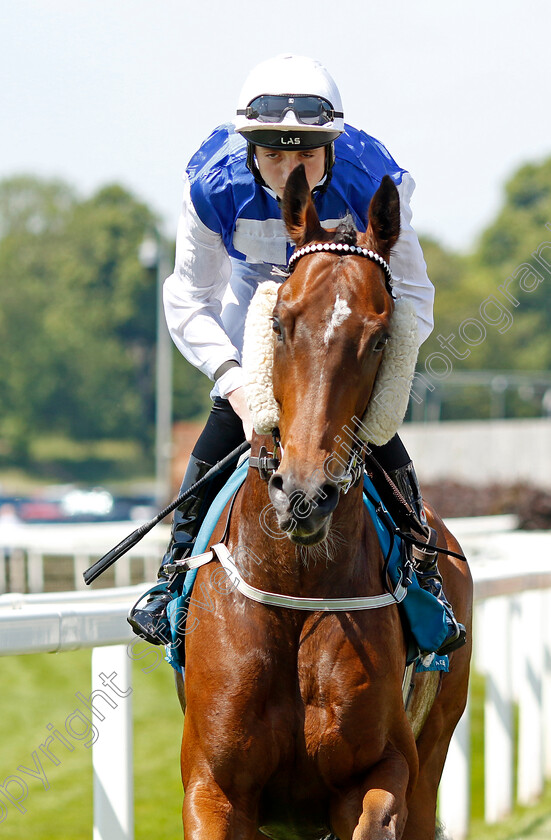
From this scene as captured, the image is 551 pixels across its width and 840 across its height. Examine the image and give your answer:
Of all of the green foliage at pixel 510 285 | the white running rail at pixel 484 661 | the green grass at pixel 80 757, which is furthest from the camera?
the green foliage at pixel 510 285

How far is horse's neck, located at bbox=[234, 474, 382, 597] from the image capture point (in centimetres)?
308

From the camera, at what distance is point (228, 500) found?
353 centimetres

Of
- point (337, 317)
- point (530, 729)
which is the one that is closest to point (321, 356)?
point (337, 317)

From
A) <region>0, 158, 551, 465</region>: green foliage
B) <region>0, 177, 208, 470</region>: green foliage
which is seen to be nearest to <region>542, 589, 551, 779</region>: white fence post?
<region>0, 158, 551, 465</region>: green foliage

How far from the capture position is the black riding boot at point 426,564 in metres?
3.66

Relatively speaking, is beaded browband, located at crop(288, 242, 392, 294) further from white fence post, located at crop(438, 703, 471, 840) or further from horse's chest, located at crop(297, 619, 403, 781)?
white fence post, located at crop(438, 703, 471, 840)

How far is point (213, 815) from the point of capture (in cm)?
297

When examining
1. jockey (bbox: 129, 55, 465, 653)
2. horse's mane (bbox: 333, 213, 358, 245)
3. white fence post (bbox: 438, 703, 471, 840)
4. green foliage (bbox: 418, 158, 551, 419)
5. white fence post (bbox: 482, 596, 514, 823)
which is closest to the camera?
horse's mane (bbox: 333, 213, 358, 245)

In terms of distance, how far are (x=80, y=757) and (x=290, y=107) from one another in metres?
5.52

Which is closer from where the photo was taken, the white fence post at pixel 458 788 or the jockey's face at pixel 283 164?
the jockey's face at pixel 283 164

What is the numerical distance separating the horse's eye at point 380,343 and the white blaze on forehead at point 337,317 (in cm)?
12

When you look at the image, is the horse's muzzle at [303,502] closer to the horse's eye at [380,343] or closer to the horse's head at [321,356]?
the horse's head at [321,356]

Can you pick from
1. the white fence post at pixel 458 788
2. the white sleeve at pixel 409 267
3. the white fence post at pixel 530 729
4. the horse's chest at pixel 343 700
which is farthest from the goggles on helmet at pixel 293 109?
the white fence post at pixel 530 729

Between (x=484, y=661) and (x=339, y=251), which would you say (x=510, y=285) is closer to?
(x=484, y=661)
